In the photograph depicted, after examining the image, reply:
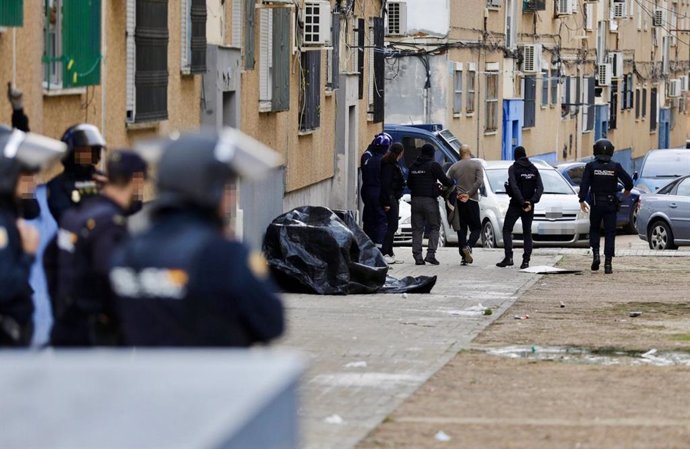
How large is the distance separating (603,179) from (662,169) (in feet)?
51.2

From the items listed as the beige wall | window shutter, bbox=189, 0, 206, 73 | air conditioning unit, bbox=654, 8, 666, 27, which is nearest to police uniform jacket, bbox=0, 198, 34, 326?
the beige wall

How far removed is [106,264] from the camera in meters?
6.86

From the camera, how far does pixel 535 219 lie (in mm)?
28703

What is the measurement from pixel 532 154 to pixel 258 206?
29.1m

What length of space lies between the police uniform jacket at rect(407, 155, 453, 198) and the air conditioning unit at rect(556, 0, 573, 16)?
28.6 metres

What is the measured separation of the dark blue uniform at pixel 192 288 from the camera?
5660mm

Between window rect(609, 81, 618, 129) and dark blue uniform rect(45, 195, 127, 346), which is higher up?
dark blue uniform rect(45, 195, 127, 346)

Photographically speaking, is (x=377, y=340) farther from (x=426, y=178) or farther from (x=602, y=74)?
(x=602, y=74)

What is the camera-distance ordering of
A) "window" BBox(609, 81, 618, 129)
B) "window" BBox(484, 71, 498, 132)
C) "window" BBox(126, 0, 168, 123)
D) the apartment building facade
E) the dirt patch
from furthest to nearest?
"window" BBox(609, 81, 618, 129), "window" BBox(484, 71, 498, 132), the apartment building facade, "window" BBox(126, 0, 168, 123), the dirt patch

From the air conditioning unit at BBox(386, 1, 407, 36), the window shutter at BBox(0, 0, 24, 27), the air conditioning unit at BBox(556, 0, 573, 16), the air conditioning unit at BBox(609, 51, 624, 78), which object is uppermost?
the air conditioning unit at BBox(556, 0, 573, 16)

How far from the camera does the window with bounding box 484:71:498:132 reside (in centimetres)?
4481

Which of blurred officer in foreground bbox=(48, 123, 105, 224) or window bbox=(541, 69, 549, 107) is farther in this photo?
window bbox=(541, 69, 549, 107)

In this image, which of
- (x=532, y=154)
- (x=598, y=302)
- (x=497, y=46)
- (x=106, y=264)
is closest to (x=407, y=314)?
(x=598, y=302)

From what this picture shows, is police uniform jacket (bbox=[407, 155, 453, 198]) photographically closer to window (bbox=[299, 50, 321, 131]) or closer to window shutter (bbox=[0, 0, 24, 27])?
window (bbox=[299, 50, 321, 131])
